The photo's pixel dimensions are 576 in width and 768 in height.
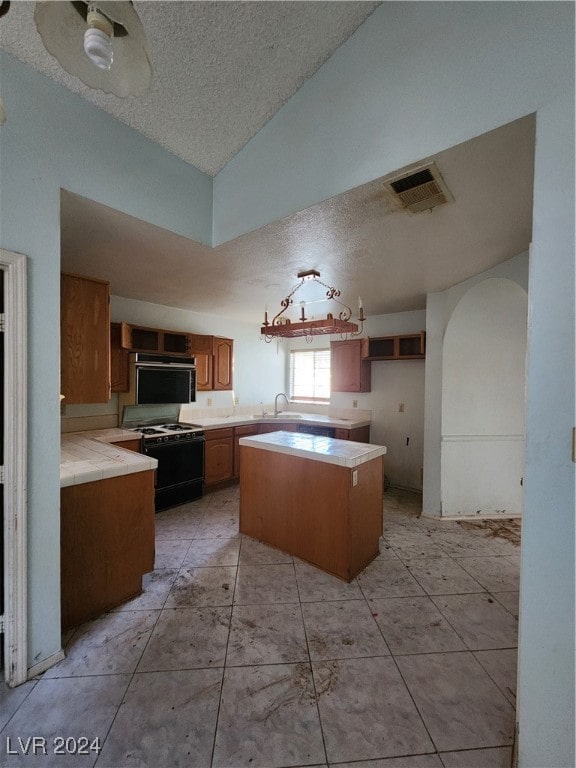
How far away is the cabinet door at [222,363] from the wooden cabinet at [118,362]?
1190 mm

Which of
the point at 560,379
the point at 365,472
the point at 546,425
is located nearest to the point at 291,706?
the point at 365,472

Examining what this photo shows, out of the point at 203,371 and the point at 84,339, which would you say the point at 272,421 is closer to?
the point at 203,371

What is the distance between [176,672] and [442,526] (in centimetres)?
258

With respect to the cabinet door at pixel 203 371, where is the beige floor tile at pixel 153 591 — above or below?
below

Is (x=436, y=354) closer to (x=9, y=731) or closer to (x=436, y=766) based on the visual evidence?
(x=436, y=766)

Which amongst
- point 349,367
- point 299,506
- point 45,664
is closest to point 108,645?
point 45,664

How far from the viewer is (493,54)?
3.67 feet

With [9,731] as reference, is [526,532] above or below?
above

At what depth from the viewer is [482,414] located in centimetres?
322

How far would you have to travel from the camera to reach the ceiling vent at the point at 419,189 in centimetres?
140

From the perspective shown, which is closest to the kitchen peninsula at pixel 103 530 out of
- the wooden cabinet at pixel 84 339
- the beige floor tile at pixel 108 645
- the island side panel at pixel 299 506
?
the beige floor tile at pixel 108 645

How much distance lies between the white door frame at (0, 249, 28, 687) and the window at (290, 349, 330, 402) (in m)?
4.21

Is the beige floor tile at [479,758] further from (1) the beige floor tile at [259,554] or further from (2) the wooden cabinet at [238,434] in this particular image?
A: (2) the wooden cabinet at [238,434]

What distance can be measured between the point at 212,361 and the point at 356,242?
278 cm
